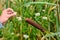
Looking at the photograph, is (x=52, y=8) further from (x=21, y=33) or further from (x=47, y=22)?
(x=21, y=33)

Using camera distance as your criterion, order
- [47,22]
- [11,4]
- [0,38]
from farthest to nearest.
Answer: [11,4] → [47,22] → [0,38]

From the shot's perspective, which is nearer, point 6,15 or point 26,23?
point 6,15

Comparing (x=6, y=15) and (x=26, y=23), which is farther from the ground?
(x=6, y=15)

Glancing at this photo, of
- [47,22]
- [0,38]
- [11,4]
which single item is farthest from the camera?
[11,4]

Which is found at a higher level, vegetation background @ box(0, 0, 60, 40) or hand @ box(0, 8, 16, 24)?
hand @ box(0, 8, 16, 24)

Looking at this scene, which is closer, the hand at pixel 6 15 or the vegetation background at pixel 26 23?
the hand at pixel 6 15

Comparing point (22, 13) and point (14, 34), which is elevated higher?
point (22, 13)

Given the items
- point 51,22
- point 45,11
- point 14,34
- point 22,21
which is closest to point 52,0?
point 45,11

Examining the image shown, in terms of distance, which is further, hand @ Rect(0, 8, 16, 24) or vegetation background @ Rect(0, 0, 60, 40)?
vegetation background @ Rect(0, 0, 60, 40)

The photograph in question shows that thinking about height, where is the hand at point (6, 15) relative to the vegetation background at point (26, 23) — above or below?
above

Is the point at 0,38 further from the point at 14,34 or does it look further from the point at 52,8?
the point at 52,8

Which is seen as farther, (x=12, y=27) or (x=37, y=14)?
(x=37, y=14)
